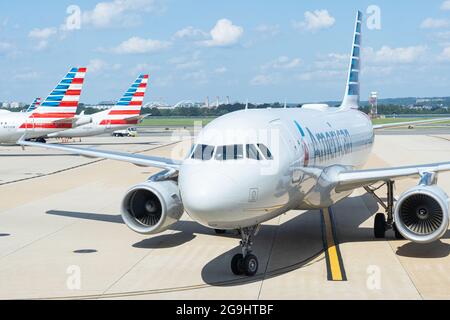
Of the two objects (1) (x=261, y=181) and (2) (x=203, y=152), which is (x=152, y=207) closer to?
(2) (x=203, y=152)

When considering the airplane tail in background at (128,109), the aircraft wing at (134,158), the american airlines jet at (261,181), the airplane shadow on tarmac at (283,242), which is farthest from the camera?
the airplane tail in background at (128,109)

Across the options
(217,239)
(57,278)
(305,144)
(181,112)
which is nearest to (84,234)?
(217,239)

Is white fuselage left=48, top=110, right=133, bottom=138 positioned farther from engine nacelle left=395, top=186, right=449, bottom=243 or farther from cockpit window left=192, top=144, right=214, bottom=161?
cockpit window left=192, top=144, right=214, bottom=161

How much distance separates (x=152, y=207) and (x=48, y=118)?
145 feet

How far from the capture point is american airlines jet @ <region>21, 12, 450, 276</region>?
14.3m

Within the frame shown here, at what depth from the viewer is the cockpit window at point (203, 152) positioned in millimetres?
14888

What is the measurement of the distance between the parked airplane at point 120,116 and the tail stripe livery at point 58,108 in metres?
12.3

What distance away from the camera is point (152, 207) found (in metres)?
19.1

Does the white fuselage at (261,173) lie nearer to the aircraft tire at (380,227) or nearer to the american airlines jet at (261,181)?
the american airlines jet at (261,181)

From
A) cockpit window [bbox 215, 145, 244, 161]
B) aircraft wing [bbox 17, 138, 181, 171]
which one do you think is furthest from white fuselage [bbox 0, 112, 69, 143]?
cockpit window [bbox 215, 145, 244, 161]

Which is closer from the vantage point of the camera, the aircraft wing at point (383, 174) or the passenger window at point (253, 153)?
the passenger window at point (253, 153)

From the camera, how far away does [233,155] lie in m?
14.8

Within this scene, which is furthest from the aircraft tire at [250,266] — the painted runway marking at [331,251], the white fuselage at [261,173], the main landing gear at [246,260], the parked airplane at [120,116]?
the parked airplane at [120,116]
